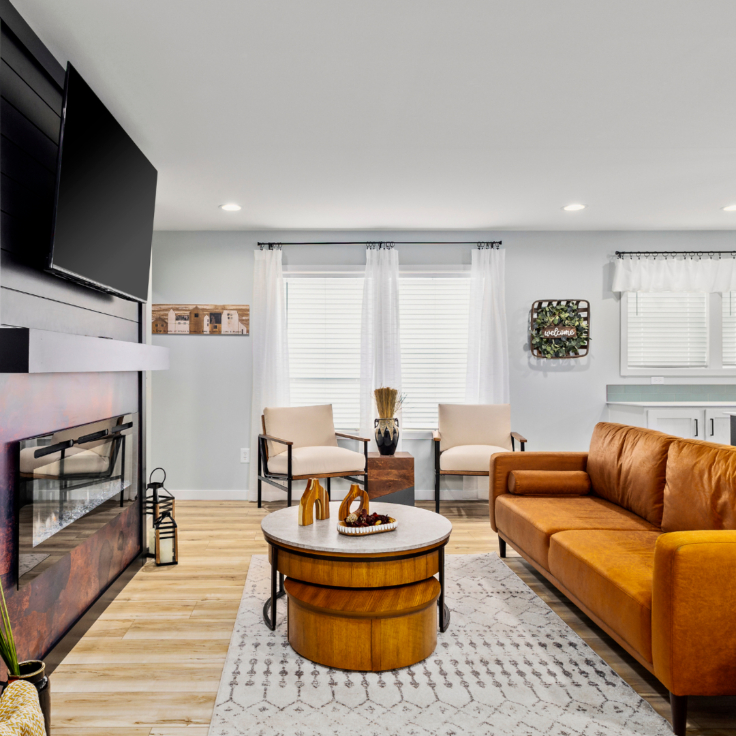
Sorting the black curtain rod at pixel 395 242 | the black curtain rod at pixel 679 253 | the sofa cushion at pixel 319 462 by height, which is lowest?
the sofa cushion at pixel 319 462

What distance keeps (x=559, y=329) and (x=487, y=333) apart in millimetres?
670

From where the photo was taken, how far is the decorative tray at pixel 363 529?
7.64 feet

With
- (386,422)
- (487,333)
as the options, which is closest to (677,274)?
(487,333)

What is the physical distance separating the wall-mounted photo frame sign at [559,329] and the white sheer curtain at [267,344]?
7.44 feet

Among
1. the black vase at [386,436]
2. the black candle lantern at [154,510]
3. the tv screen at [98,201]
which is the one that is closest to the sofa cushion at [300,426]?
the black vase at [386,436]

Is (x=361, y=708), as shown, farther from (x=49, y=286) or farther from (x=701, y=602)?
(x=49, y=286)

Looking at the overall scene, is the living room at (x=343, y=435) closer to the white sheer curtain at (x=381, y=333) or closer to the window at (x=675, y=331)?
the white sheer curtain at (x=381, y=333)

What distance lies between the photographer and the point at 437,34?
205cm

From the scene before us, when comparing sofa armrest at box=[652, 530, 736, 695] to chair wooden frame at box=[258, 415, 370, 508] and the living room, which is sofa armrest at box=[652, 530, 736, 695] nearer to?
the living room

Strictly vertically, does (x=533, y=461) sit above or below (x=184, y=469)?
above

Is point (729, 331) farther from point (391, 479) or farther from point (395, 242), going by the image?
point (391, 479)

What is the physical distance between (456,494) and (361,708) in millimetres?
3253

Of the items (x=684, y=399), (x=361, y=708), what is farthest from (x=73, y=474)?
(x=684, y=399)

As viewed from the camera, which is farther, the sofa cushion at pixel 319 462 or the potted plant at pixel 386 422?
the potted plant at pixel 386 422
